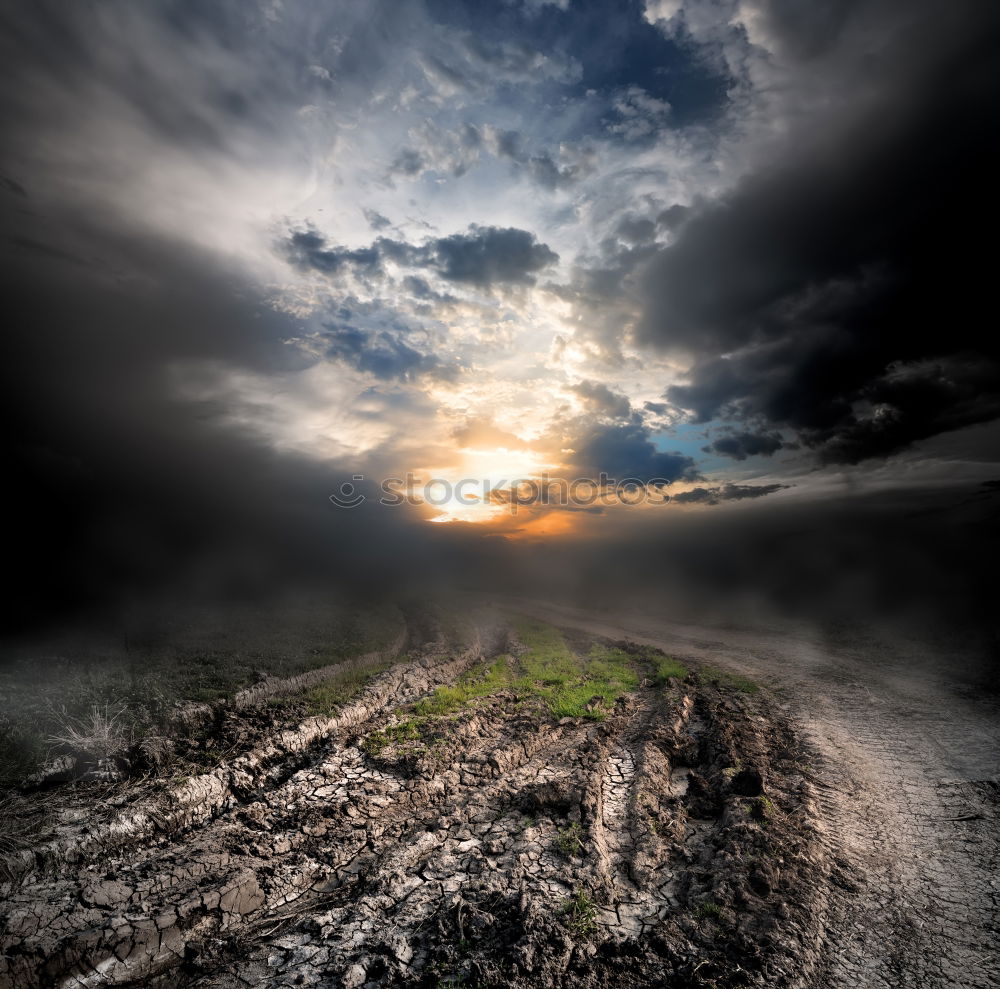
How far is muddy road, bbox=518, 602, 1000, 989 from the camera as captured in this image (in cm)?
485

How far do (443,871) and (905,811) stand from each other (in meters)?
8.22

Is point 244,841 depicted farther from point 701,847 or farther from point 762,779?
point 762,779

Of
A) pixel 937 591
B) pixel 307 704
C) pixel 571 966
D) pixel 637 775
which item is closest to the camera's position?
pixel 571 966

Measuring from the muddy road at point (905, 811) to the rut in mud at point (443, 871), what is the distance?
0.46 m

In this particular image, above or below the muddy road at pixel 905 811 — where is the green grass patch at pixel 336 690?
above

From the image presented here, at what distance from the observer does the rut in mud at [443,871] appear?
4.75 metres

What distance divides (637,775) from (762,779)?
2.27 metres

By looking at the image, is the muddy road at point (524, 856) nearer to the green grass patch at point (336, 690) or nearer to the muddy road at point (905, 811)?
the muddy road at point (905, 811)

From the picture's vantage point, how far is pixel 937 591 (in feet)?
83.4

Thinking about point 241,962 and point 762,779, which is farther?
point 762,779

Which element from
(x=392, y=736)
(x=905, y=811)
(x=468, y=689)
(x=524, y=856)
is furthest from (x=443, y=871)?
(x=905, y=811)

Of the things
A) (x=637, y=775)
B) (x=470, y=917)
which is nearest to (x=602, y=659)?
(x=637, y=775)

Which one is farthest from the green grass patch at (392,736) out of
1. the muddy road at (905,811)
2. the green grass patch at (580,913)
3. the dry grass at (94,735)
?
the muddy road at (905,811)

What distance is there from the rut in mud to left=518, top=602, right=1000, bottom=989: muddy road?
1.52 ft
